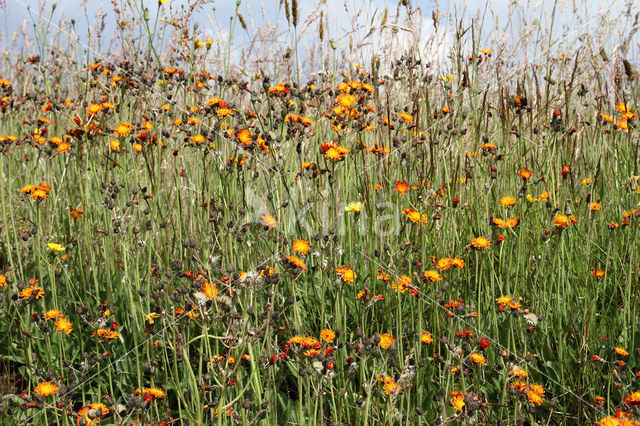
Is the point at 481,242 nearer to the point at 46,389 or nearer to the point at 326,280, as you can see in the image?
the point at 326,280

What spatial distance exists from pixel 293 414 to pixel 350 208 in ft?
2.38

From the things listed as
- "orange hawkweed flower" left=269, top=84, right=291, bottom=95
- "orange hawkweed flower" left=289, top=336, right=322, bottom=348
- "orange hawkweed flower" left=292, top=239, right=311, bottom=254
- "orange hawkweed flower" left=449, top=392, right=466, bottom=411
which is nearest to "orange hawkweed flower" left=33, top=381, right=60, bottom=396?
"orange hawkweed flower" left=289, top=336, right=322, bottom=348

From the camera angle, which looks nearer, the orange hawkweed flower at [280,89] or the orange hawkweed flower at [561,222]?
the orange hawkweed flower at [561,222]

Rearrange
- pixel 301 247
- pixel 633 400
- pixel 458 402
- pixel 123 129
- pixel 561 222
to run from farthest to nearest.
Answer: pixel 123 129 < pixel 561 222 < pixel 301 247 < pixel 458 402 < pixel 633 400

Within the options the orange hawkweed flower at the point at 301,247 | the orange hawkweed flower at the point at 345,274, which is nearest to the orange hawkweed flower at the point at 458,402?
the orange hawkweed flower at the point at 345,274

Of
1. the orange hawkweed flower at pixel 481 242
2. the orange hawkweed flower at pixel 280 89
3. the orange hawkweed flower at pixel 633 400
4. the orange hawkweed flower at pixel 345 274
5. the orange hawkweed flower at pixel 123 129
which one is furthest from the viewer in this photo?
the orange hawkweed flower at pixel 280 89

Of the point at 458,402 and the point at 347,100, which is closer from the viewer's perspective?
the point at 458,402

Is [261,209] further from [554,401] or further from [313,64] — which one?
[313,64]

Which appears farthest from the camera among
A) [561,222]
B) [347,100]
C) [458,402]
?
[347,100]

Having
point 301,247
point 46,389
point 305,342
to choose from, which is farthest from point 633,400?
point 46,389

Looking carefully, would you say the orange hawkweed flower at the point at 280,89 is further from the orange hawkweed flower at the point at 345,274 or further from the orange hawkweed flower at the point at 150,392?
the orange hawkweed flower at the point at 150,392

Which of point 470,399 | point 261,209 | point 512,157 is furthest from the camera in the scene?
point 512,157

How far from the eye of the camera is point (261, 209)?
2469mm

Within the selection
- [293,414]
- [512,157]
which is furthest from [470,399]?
[512,157]
